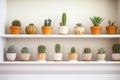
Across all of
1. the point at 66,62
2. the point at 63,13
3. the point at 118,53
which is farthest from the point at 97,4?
the point at 66,62

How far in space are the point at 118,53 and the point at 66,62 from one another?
0.55 meters

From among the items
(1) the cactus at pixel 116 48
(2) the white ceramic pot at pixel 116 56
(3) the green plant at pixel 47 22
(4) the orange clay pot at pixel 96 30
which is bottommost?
(2) the white ceramic pot at pixel 116 56

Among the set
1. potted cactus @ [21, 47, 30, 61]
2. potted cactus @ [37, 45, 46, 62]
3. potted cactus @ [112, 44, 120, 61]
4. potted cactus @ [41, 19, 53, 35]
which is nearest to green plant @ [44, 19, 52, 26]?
potted cactus @ [41, 19, 53, 35]

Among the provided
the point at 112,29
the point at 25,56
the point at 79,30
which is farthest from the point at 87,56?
the point at 25,56

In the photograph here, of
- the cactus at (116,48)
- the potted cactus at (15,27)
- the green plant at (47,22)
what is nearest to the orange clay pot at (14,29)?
the potted cactus at (15,27)

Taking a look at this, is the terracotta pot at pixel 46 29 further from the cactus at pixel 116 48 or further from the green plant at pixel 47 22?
the cactus at pixel 116 48

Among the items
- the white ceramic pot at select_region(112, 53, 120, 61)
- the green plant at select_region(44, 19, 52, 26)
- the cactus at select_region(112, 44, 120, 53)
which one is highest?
the green plant at select_region(44, 19, 52, 26)

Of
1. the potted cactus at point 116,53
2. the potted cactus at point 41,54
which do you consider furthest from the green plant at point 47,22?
the potted cactus at point 116,53

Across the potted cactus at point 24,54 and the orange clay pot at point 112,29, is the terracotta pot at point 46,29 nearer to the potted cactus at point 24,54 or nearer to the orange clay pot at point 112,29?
the potted cactus at point 24,54

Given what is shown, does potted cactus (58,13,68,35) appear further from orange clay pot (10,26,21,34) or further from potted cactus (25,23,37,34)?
orange clay pot (10,26,21,34)

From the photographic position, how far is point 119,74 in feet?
7.62

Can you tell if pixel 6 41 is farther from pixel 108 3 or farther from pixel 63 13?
pixel 108 3

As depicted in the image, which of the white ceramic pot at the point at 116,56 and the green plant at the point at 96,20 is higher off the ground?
the green plant at the point at 96,20

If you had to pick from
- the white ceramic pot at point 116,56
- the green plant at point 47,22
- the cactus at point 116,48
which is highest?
the green plant at point 47,22
